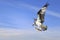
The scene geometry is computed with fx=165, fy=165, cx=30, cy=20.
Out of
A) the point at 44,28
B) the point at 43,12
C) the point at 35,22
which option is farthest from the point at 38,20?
the point at 44,28

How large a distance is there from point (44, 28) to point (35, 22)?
6592mm

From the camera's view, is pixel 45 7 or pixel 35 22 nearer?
pixel 45 7

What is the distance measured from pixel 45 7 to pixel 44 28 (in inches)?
177

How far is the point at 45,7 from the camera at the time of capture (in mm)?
34906

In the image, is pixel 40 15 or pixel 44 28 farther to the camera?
pixel 40 15

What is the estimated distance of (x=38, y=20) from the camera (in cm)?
3978

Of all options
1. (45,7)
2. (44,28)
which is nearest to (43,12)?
(45,7)

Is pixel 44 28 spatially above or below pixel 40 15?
below

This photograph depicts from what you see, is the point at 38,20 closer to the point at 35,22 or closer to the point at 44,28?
the point at 35,22

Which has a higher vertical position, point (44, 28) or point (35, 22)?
point (35, 22)

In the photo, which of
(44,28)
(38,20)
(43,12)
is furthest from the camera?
(38,20)

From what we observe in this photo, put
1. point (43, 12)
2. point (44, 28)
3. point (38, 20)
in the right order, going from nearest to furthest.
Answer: point (44, 28), point (43, 12), point (38, 20)

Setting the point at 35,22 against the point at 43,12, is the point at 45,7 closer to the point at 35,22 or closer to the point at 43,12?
the point at 43,12

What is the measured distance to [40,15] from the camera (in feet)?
127
